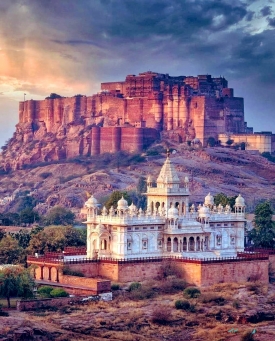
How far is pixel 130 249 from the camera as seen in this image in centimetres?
6975

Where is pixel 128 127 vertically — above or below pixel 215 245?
above

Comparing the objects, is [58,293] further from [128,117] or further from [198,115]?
[128,117]

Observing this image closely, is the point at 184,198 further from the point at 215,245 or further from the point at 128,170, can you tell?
the point at 128,170

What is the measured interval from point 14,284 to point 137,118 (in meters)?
72.6

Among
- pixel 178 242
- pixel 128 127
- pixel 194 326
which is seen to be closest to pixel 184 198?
pixel 178 242

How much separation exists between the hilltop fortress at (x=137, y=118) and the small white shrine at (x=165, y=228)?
55.5 meters

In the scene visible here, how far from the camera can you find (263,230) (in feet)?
269

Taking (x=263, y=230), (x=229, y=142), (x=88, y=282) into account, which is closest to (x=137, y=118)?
(x=229, y=142)

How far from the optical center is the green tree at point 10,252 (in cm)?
7131

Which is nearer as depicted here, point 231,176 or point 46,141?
point 231,176

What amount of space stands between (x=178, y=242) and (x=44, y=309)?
12.3 metres

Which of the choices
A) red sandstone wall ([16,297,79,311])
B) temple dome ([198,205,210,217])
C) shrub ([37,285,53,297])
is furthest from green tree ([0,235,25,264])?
temple dome ([198,205,210,217])

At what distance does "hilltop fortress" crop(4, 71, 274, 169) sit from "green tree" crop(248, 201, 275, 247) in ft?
157

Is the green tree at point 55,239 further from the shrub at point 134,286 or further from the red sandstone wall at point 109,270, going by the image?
the shrub at point 134,286
